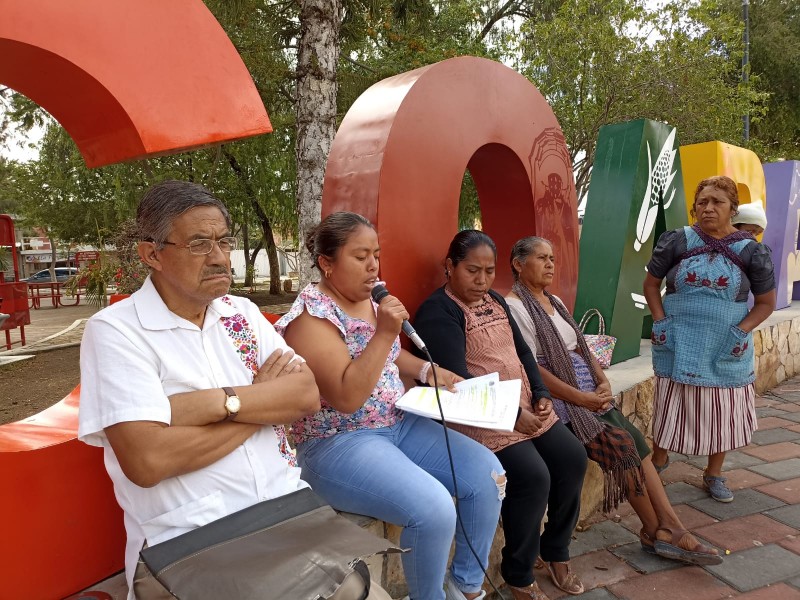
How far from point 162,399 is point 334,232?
102 centimetres

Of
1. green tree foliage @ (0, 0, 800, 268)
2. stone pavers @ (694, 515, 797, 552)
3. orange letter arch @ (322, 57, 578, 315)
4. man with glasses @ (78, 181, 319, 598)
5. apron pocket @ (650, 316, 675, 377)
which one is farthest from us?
green tree foliage @ (0, 0, 800, 268)

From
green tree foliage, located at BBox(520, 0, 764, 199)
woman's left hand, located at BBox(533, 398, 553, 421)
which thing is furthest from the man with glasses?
green tree foliage, located at BBox(520, 0, 764, 199)

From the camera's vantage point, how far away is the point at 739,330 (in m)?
3.52

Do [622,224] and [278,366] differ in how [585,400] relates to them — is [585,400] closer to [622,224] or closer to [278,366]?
[278,366]

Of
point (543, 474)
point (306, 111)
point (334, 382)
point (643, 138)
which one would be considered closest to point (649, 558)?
point (543, 474)

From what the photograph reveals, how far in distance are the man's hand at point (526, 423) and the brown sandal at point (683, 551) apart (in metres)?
0.98

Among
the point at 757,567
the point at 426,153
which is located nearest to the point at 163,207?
the point at 426,153

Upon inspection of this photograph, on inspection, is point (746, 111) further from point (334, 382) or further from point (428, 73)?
point (334, 382)

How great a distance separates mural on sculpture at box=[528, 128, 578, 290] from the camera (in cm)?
421

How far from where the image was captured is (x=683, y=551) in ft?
9.55

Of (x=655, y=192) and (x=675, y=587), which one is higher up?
(x=655, y=192)

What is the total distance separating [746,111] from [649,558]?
396 inches

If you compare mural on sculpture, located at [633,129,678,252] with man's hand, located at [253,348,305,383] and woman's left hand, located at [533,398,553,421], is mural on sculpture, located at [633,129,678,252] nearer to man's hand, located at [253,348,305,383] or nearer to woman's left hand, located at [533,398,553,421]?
woman's left hand, located at [533,398,553,421]

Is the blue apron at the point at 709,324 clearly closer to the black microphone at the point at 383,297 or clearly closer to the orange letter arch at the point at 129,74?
the black microphone at the point at 383,297
